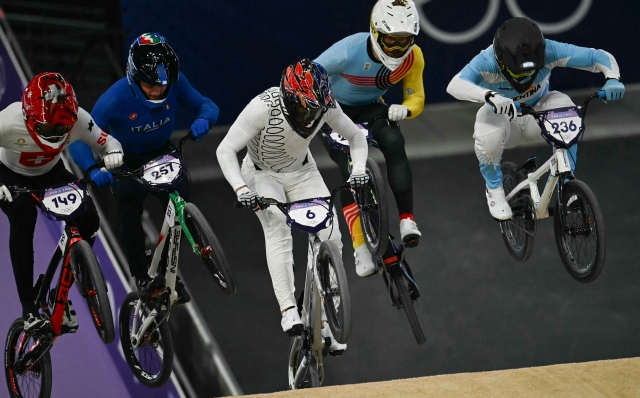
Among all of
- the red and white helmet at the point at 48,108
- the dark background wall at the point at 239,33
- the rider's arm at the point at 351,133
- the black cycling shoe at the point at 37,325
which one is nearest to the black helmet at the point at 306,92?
the rider's arm at the point at 351,133

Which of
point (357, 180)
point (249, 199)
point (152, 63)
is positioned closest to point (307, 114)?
point (357, 180)

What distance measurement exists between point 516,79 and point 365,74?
1008 millimetres

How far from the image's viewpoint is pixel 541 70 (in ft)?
25.1

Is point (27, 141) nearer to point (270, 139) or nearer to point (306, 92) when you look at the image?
point (270, 139)

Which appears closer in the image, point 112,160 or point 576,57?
point 112,160

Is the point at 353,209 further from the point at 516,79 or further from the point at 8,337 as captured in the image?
the point at 8,337

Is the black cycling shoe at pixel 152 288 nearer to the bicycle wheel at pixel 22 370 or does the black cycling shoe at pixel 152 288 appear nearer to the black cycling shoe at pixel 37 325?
the black cycling shoe at pixel 37 325

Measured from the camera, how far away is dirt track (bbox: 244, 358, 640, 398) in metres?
6.39

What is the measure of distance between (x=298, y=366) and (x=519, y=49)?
2596 millimetres

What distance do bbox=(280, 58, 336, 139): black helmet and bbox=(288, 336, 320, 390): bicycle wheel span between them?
1.57 meters

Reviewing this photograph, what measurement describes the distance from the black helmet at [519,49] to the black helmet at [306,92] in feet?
4.29

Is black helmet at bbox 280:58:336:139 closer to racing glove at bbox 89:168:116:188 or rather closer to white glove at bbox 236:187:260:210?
white glove at bbox 236:187:260:210

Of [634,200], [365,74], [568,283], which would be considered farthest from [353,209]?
[634,200]

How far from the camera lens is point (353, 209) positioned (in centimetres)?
778
